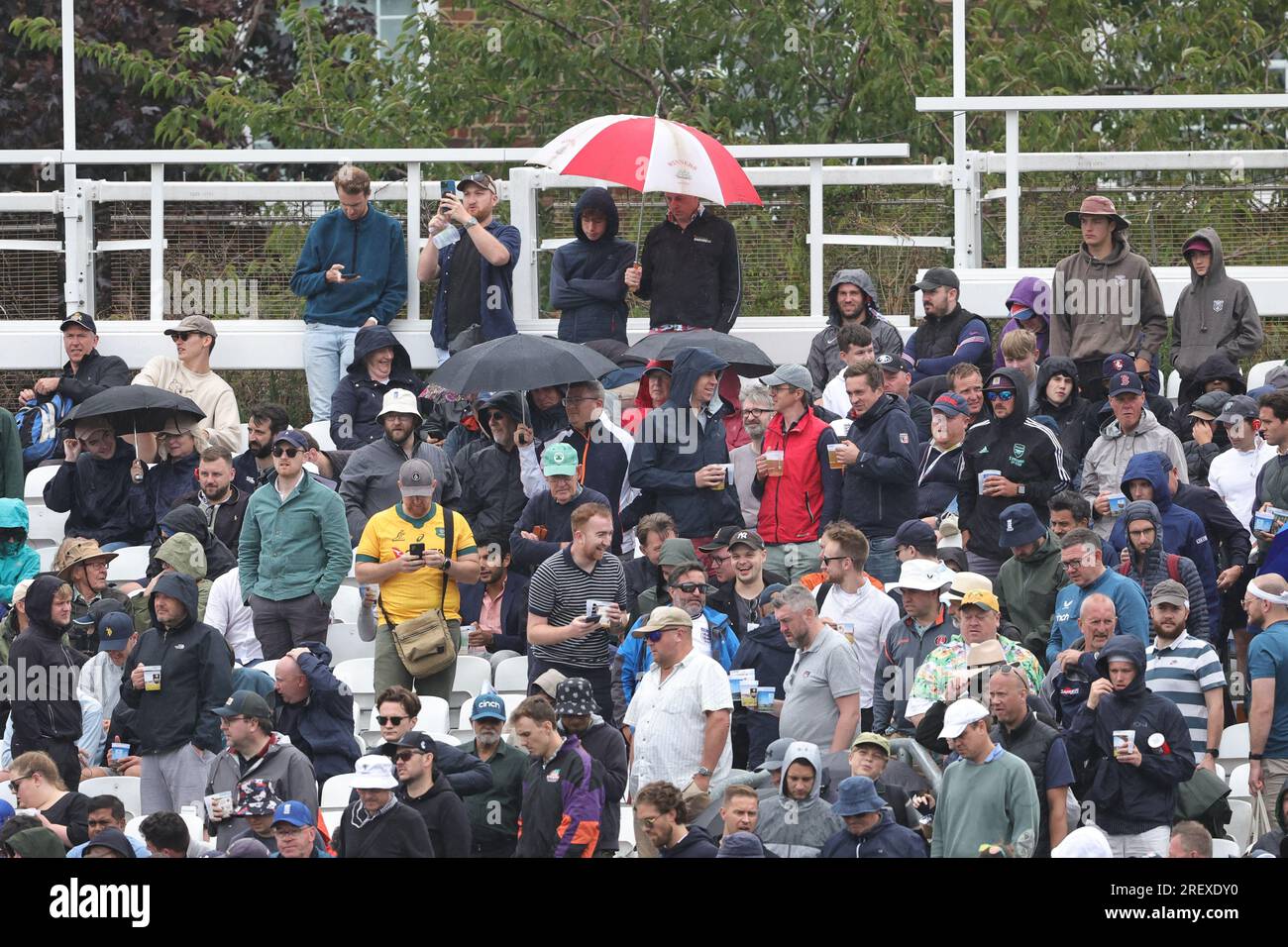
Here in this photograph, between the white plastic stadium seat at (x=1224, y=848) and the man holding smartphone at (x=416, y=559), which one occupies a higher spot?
the man holding smartphone at (x=416, y=559)

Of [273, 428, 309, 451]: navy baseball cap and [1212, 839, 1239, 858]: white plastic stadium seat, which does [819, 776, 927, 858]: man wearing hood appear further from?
[273, 428, 309, 451]: navy baseball cap

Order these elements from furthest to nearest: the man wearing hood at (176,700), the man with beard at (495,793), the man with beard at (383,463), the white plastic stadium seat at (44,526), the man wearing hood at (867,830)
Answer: the white plastic stadium seat at (44,526), the man with beard at (383,463), the man wearing hood at (176,700), the man with beard at (495,793), the man wearing hood at (867,830)

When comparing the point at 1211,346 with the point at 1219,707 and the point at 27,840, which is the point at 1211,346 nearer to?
the point at 1219,707

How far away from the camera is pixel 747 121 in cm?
2094

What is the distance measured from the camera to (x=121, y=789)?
494 inches

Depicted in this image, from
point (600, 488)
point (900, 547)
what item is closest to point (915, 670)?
point (900, 547)

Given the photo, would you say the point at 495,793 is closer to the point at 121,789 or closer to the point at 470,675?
the point at 470,675

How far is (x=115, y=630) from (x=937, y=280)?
5.50 m

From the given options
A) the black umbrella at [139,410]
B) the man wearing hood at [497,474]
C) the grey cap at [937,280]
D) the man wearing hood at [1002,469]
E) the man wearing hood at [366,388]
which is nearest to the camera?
the man wearing hood at [1002,469]

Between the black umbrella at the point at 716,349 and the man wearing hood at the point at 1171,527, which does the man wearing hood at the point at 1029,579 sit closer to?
the man wearing hood at the point at 1171,527

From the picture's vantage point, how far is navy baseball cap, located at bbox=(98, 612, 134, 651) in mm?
12914

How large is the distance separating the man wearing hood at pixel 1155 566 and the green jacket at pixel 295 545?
4.02 meters

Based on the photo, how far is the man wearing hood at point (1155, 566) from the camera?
12602 millimetres

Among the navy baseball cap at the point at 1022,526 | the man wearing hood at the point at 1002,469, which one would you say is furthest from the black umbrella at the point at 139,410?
the navy baseball cap at the point at 1022,526
